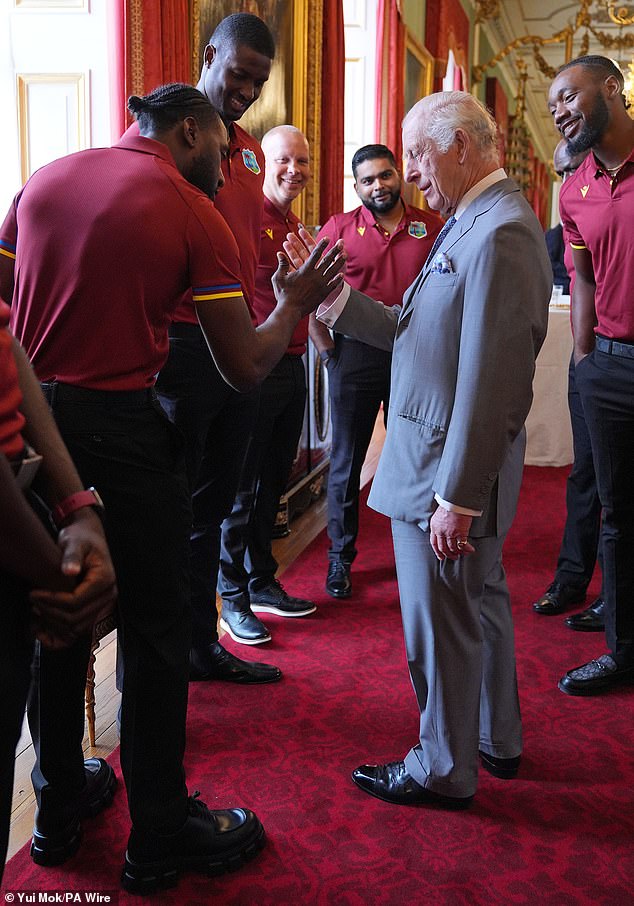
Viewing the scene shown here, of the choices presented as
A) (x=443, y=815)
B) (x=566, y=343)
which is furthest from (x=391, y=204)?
(x=443, y=815)

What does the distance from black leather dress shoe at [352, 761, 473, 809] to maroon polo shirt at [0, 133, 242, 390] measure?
1205 mm

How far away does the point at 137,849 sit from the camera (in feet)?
5.90

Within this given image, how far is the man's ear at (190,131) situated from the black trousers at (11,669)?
999mm

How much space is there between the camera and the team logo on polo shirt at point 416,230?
3826 mm

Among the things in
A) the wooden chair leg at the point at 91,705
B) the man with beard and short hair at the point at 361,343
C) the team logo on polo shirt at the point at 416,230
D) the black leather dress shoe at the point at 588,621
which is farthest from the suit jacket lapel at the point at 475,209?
the team logo on polo shirt at the point at 416,230

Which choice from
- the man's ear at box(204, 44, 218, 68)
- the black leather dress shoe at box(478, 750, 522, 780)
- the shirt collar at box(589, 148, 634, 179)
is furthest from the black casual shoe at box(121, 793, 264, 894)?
the shirt collar at box(589, 148, 634, 179)

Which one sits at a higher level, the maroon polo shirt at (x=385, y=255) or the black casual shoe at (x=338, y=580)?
the maroon polo shirt at (x=385, y=255)

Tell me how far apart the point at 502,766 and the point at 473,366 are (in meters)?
1.11

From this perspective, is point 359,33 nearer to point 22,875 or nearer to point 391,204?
point 391,204

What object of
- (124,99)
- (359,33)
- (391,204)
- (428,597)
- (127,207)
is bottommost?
(428,597)

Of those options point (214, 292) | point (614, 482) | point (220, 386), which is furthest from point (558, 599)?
point (214, 292)

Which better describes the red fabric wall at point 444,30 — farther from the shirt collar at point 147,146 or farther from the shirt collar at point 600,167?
the shirt collar at point 147,146

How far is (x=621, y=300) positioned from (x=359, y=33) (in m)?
4.88

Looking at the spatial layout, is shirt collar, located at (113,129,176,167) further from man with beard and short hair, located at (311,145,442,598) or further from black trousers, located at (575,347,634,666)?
man with beard and short hair, located at (311,145,442,598)
